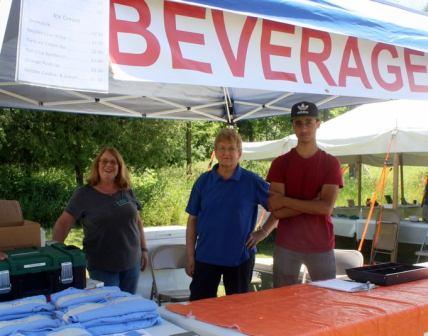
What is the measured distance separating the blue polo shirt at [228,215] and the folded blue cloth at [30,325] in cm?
133

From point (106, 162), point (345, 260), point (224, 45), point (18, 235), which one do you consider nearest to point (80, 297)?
point (18, 235)

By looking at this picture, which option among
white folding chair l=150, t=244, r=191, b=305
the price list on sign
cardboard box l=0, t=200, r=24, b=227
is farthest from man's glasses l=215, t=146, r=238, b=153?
white folding chair l=150, t=244, r=191, b=305

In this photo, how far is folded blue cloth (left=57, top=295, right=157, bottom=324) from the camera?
1.63 metres

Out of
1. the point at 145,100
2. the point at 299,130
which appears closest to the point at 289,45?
the point at 299,130

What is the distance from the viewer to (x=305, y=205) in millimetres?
2760

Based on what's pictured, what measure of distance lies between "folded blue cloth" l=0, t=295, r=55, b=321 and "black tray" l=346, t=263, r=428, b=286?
4.77 feet

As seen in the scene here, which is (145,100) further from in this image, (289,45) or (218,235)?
(289,45)

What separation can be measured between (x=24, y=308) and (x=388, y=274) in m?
1.64

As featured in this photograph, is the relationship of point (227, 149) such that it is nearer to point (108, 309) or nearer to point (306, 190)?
point (306, 190)

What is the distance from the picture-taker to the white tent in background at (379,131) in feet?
20.6

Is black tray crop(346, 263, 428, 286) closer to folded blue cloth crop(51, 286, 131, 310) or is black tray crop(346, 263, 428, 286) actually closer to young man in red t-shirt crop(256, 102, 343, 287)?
young man in red t-shirt crop(256, 102, 343, 287)

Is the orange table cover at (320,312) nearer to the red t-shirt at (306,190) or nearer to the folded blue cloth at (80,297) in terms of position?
the folded blue cloth at (80,297)

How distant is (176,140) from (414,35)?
1428 centimetres

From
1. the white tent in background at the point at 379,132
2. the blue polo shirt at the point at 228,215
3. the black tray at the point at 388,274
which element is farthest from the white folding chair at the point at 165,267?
the white tent in background at the point at 379,132
